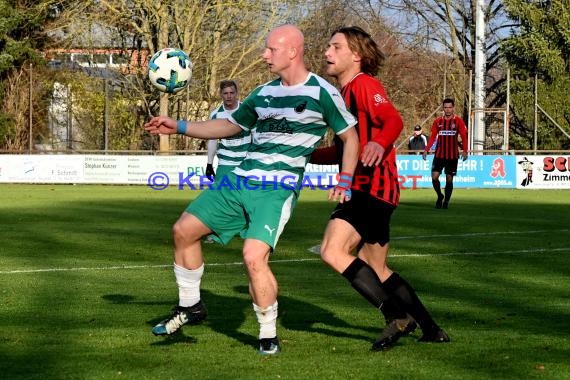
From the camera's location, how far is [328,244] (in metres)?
7.38

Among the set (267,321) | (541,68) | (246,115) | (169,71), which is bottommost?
(267,321)

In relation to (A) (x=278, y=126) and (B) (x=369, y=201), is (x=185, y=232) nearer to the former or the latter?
(A) (x=278, y=126)

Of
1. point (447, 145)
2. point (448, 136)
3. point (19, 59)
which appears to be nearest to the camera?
point (448, 136)

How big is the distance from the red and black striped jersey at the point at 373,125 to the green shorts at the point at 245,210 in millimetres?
475

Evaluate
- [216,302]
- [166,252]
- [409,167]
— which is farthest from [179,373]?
[409,167]

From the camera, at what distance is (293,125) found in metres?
7.27

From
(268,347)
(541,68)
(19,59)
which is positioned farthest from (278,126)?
(19,59)

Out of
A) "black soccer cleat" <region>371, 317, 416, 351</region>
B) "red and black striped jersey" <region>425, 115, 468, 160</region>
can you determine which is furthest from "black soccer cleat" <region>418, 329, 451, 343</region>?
"red and black striped jersey" <region>425, 115, 468, 160</region>

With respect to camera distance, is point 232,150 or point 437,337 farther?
point 232,150

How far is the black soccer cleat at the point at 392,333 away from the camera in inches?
288

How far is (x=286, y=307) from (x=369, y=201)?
2.18 meters

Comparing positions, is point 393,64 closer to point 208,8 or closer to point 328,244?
point 208,8

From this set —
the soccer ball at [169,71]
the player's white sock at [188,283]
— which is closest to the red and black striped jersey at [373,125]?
the player's white sock at [188,283]

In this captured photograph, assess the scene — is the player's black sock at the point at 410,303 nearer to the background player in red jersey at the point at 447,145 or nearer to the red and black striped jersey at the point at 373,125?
the red and black striped jersey at the point at 373,125
